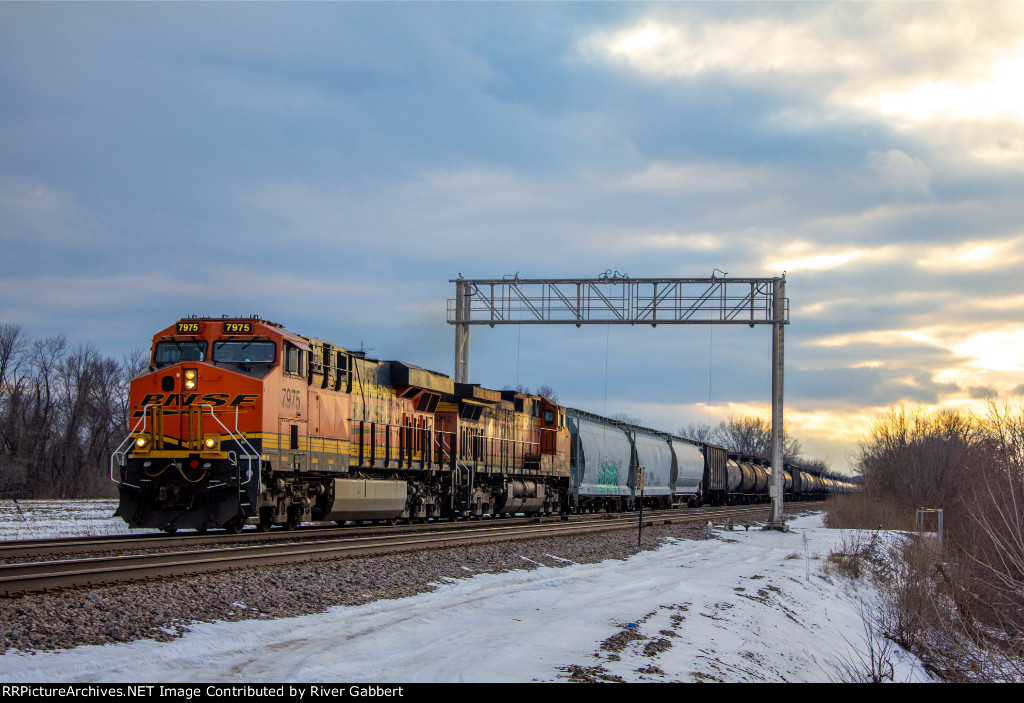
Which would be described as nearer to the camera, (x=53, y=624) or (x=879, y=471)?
(x=53, y=624)

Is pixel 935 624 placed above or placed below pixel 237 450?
below

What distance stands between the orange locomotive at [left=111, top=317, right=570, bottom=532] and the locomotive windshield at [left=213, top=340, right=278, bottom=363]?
0.07ft

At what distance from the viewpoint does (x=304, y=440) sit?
19156 millimetres

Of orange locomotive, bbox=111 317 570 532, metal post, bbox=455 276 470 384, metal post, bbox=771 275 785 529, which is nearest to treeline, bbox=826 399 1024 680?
metal post, bbox=771 275 785 529

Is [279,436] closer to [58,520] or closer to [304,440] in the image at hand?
[304,440]

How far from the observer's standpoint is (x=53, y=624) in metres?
8.63

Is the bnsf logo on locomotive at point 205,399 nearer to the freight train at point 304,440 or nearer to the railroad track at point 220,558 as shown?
the freight train at point 304,440

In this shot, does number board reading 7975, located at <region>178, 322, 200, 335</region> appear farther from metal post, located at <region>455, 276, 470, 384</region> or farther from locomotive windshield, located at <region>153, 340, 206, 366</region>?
metal post, located at <region>455, 276, 470, 384</region>

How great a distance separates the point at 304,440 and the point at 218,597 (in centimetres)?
870

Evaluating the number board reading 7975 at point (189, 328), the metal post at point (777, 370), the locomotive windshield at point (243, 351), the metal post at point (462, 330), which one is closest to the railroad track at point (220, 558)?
the locomotive windshield at point (243, 351)

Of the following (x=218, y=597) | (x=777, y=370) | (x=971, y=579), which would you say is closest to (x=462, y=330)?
(x=777, y=370)
